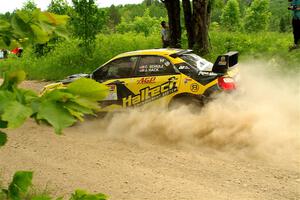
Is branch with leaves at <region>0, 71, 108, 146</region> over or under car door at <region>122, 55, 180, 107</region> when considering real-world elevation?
over

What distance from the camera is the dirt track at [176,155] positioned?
596 cm

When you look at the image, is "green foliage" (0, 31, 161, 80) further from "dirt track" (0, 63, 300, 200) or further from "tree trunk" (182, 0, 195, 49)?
"dirt track" (0, 63, 300, 200)

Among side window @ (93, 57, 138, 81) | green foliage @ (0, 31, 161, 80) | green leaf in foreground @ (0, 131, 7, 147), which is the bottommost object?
green foliage @ (0, 31, 161, 80)

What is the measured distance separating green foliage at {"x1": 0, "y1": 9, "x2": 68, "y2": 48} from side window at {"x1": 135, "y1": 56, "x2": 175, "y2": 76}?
766 centimetres

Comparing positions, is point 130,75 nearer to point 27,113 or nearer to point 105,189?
point 105,189

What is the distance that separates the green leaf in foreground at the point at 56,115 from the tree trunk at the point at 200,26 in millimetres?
14010

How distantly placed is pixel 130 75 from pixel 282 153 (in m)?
3.60

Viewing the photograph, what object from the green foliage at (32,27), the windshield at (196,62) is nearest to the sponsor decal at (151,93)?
the windshield at (196,62)

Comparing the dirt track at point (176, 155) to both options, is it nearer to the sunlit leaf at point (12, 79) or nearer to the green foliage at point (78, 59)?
the sunlit leaf at point (12, 79)

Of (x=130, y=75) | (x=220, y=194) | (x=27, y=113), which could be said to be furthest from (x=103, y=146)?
(x=27, y=113)

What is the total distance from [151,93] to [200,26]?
6.65 meters

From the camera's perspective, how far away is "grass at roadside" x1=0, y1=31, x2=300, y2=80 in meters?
13.5

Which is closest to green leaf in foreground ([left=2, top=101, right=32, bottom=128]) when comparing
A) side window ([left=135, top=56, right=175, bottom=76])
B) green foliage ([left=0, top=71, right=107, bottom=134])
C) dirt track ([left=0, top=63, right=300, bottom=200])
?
green foliage ([left=0, top=71, right=107, bottom=134])

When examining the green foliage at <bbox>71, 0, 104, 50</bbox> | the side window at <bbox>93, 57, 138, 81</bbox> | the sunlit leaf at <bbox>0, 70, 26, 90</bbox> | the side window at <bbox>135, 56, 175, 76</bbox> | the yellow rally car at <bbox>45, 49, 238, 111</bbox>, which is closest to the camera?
the sunlit leaf at <bbox>0, 70, 26, 90</bbox>
